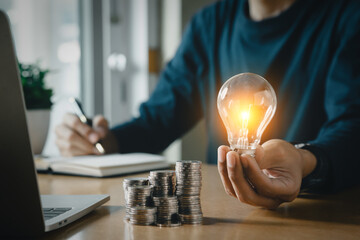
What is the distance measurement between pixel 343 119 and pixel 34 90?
934mm

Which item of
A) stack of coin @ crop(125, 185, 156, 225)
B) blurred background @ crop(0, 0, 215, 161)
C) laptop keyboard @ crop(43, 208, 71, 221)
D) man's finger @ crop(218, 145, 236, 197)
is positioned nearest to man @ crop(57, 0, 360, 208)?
man's finger @ crop(218, 145, 236, 197)

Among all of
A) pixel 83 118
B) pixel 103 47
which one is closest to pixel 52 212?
pixel 83 118

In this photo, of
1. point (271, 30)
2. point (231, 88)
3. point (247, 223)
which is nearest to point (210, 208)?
point (247, 223)

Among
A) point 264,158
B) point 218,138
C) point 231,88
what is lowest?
point 218,138

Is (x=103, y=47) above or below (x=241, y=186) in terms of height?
above

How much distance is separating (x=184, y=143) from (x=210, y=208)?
7.36 ft

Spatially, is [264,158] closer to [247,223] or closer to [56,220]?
[247,223]

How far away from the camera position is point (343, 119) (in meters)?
0.99

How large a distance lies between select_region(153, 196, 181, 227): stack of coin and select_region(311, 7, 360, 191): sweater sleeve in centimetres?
34

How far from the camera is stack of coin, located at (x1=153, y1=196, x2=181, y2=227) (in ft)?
1.81

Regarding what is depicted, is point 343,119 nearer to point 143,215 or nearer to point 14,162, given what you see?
point 143,215

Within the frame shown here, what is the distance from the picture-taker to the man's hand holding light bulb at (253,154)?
566 millimetres

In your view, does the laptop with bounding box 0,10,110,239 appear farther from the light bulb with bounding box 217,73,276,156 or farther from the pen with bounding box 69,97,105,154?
the pen with bounding box 69,97,105,154

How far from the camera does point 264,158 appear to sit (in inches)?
23.9
